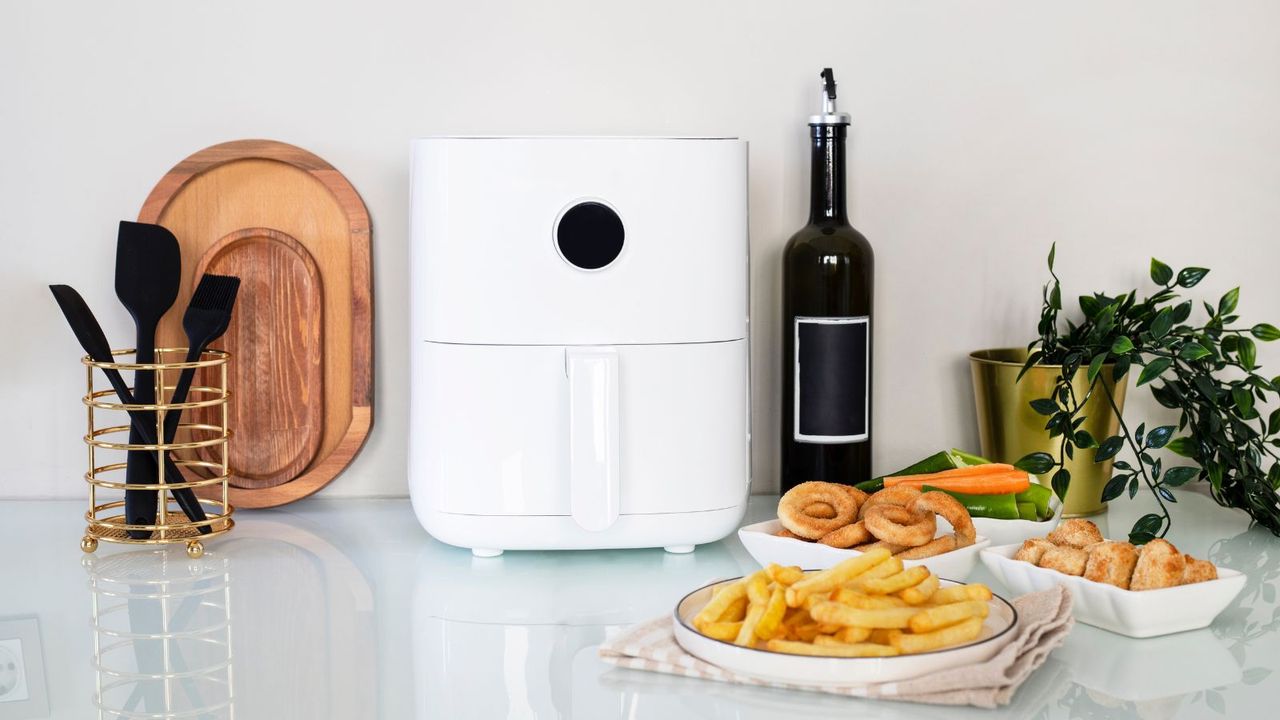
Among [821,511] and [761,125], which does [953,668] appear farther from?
[761,125]

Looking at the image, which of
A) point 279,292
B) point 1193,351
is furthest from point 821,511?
point 279,292

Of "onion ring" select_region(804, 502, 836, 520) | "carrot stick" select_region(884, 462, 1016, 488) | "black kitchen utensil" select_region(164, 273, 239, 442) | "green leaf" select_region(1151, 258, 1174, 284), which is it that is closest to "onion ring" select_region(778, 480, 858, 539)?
"onion ring" select_region(804, 502, 836, 520)

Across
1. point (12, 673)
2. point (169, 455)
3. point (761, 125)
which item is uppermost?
point (761, 125)

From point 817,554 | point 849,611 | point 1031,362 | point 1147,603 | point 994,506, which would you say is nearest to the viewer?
point 849,611

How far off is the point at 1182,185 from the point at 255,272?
3.11ft

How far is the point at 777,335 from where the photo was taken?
121cm

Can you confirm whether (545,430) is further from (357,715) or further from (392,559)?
(357,715)

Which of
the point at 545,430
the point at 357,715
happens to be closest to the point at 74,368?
the point at 545,430

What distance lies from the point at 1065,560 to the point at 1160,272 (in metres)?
0.44

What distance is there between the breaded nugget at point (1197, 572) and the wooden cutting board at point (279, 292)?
29.4 inches

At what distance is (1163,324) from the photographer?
1.03m

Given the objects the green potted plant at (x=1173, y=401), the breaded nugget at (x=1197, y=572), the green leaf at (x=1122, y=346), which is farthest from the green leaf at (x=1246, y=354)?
the breaded nugget at (x=1197, y=572)

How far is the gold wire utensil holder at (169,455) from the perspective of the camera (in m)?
0.99

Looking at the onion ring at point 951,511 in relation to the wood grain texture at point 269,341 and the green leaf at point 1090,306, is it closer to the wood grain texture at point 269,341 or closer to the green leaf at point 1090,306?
the green leaf at point 1090,306
